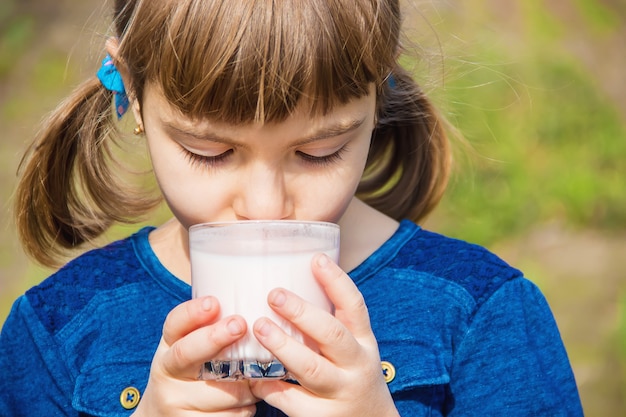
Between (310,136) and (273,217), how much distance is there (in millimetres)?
179

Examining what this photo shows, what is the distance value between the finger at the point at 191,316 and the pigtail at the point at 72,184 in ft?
2.83

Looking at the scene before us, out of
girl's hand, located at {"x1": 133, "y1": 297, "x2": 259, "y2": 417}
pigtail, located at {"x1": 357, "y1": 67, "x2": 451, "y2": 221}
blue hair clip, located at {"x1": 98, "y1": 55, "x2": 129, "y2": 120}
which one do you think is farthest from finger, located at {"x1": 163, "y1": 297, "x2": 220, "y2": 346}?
pigtail, located at {"x1": 357, "y1": 67, "x2": 451, "y2": 221}

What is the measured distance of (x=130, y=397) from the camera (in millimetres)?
2219

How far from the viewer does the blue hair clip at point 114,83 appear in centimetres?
231

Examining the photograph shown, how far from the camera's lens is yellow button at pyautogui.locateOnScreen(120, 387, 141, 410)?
2207 millimetres

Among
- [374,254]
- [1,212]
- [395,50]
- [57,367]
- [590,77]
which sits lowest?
[57,367]

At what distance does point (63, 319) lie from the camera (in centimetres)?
233

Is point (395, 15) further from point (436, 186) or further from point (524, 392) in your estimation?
point (524, 392)

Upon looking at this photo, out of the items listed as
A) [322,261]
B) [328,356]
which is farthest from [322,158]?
[328,356]

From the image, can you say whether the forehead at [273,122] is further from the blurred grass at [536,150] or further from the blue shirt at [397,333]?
the blurred grass at [536,150]

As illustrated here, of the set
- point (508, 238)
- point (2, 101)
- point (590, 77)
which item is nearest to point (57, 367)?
point (508, 238)

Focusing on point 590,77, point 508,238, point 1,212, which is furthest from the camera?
point 590,77

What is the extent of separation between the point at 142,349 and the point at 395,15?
3.18ft

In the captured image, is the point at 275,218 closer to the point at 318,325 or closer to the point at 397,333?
the point at 318,325
